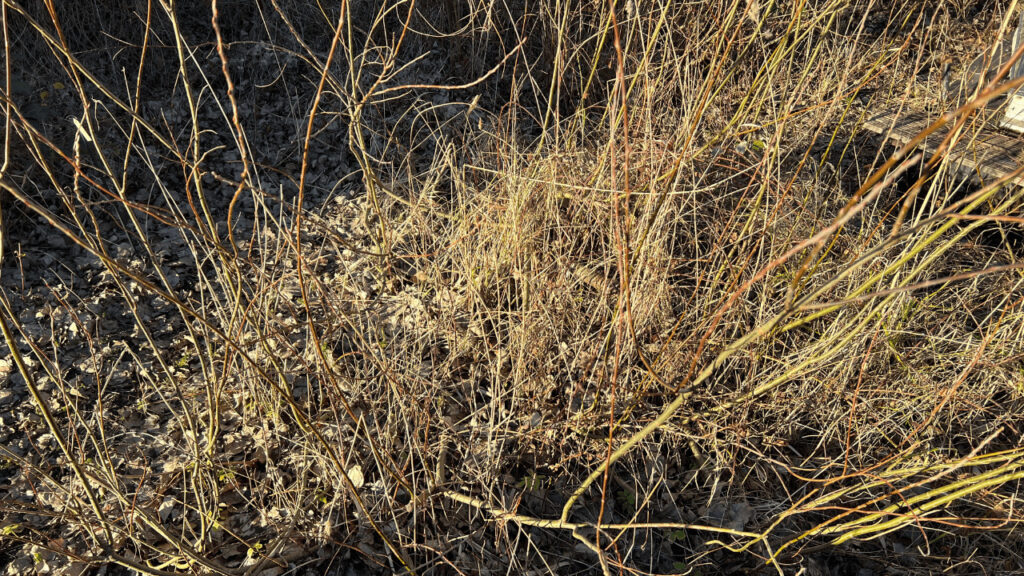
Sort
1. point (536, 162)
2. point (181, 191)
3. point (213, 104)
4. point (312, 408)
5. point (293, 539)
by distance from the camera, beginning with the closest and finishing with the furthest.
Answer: point (293, 539), point (312, 408), point (536, 162), point (181, 191), point (213, 104)

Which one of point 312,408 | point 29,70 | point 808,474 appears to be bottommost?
point 808,474

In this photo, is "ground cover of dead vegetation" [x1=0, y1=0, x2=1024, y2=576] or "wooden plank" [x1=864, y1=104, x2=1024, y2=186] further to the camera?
"wooden plank" [x1=864, y1=104, x2=1024, y2=186]

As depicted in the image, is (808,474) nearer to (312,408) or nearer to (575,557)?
(575,557)

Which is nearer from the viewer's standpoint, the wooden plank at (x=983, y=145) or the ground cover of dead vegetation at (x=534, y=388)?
the ground cover of dead vegetation at (x=534, y=388)

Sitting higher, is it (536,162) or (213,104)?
(536,162)

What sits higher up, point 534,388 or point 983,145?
point 983,145

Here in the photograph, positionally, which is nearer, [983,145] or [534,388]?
[534,388]

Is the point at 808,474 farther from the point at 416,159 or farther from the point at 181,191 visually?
the point at 181,191

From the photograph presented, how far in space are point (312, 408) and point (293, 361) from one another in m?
0.26

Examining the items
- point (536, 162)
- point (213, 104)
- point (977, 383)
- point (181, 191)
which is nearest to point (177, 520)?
point (536, 162)

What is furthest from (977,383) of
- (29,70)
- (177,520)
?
(29,70)

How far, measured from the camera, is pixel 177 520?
2.25m

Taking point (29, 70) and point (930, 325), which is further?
point (29, 70)

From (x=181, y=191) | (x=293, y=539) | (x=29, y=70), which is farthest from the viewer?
(x=29, y=70)
